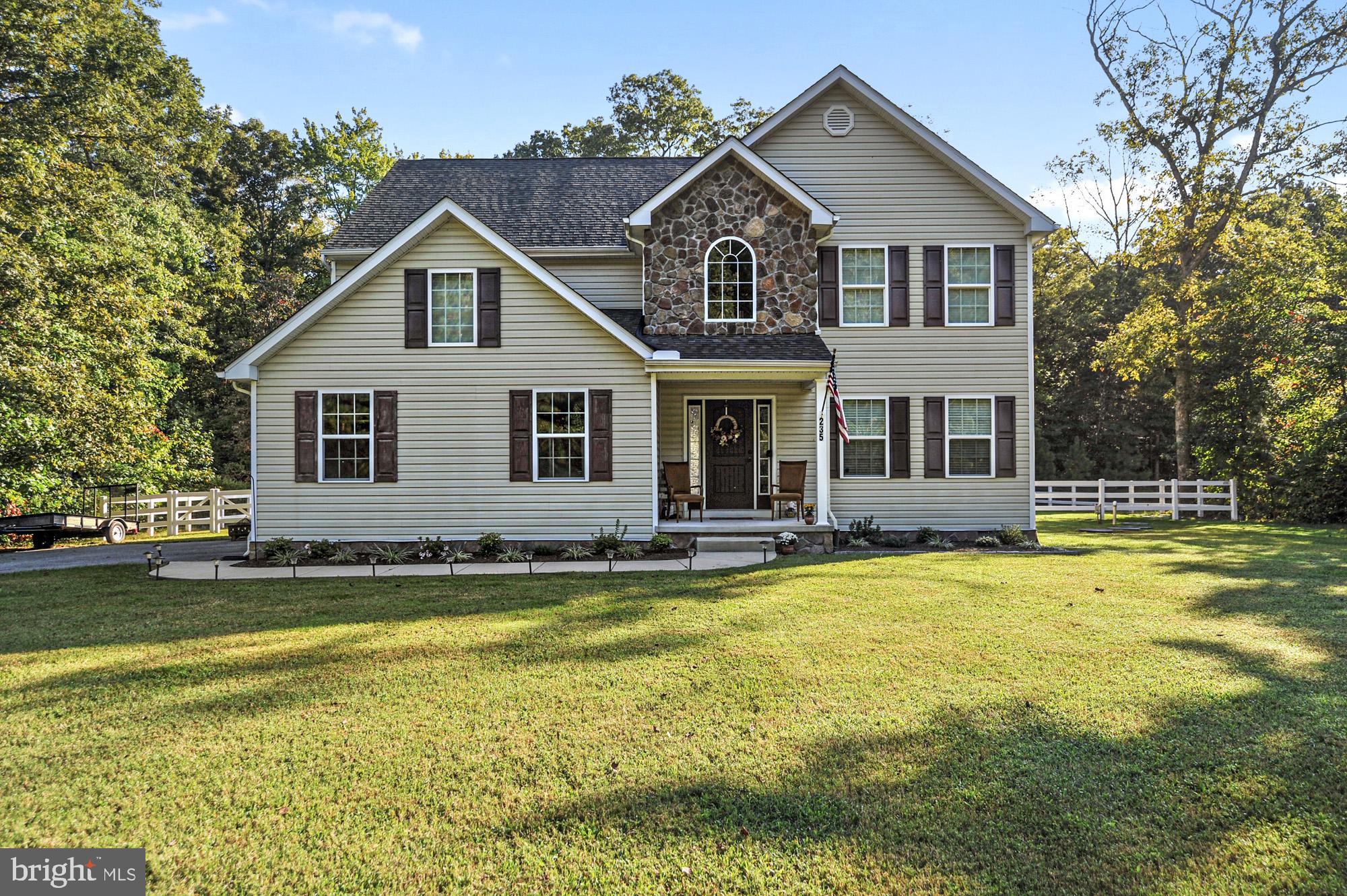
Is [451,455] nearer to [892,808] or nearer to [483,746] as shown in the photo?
[483,746]

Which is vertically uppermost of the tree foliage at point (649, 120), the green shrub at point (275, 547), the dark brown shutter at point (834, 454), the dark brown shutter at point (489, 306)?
the tree foliage at point (649, 120)

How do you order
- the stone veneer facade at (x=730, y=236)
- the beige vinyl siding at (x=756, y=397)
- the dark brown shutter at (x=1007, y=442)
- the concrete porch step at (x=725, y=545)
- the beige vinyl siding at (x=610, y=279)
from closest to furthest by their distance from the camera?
the concrete porch step at (x=725, y=545) < the stone veneer facade at (x=730, y=236) < the dark brown shutter at (x=1007, y=442) < the beige vinyl siding at (x=756, y=397) < the beige vinyl siding at (x=610, y=279)

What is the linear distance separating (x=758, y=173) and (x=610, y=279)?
12.6 feet

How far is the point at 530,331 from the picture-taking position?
12141 millimetres

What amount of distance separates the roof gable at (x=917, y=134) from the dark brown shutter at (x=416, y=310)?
7.42 m

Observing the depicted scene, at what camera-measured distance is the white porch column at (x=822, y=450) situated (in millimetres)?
12727

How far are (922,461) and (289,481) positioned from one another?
1231 cm

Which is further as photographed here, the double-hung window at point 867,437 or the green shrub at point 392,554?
the double-hung window at point 867,437

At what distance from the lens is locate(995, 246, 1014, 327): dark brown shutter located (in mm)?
13953

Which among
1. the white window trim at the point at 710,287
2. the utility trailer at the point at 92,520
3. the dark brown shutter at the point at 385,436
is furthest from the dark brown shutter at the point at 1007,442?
the utility trailer at the point at 92,520

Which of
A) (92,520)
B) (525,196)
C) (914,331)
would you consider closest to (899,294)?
(914,331)

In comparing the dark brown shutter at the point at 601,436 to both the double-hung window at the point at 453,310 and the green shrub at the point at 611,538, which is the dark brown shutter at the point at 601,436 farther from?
the double-hung window at the point at 453,310

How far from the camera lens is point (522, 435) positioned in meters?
12.1

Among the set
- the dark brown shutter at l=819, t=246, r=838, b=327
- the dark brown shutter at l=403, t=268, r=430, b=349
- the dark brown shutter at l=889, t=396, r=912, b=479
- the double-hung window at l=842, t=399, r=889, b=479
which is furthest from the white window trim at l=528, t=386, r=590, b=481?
the dark brown shutter at l=889, t=396, r=912, b=479
